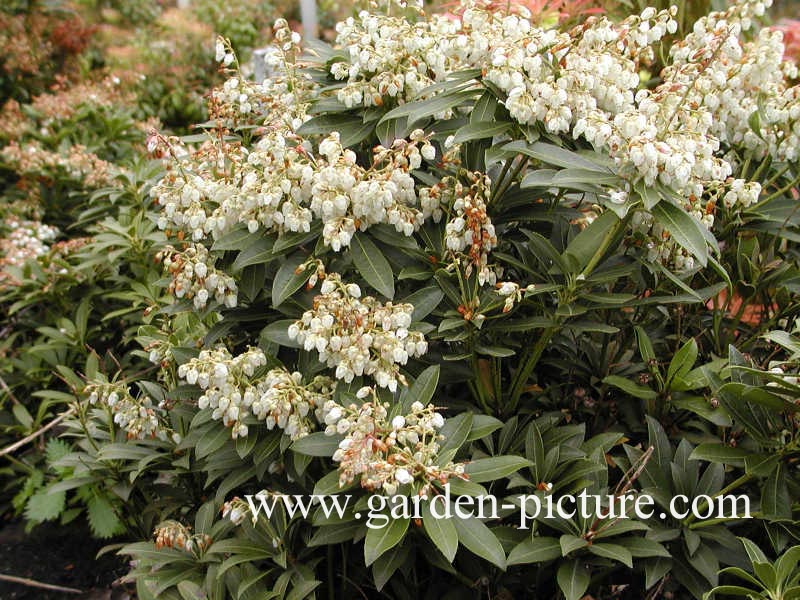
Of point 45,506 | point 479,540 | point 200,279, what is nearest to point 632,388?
point 479,540

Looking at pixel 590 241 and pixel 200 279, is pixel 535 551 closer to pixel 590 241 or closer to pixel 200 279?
pixel 590 241

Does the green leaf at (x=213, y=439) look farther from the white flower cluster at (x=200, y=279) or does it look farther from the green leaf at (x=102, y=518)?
the green leaf at (x=102, y=518)

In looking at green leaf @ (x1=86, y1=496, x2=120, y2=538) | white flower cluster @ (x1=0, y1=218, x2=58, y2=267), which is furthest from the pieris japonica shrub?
white flower cluster @ (x1=0, y1=218, x2=58, y2=267)

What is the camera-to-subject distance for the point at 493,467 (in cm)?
155

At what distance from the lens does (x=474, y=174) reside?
175 centimetres

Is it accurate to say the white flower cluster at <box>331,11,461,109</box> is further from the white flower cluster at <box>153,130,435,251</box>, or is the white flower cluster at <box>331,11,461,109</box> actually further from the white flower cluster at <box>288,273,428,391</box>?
the white flower cluster at <box>288,273,428,391</box>

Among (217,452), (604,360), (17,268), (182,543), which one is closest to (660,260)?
(604,360)

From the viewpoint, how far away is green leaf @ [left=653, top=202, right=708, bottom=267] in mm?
1435

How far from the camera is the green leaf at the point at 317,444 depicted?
1553mm

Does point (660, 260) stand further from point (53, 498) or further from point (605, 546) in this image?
point (53, 498)

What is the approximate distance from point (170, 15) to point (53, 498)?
19.6 ft

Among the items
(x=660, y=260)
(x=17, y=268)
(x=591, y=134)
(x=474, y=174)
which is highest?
(x=591, y=134)

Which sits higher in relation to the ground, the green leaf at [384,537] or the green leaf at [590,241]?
the green leaf at [590,241]

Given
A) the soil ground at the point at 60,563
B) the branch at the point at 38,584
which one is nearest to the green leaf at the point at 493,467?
the soil ground at the point at 60,563
